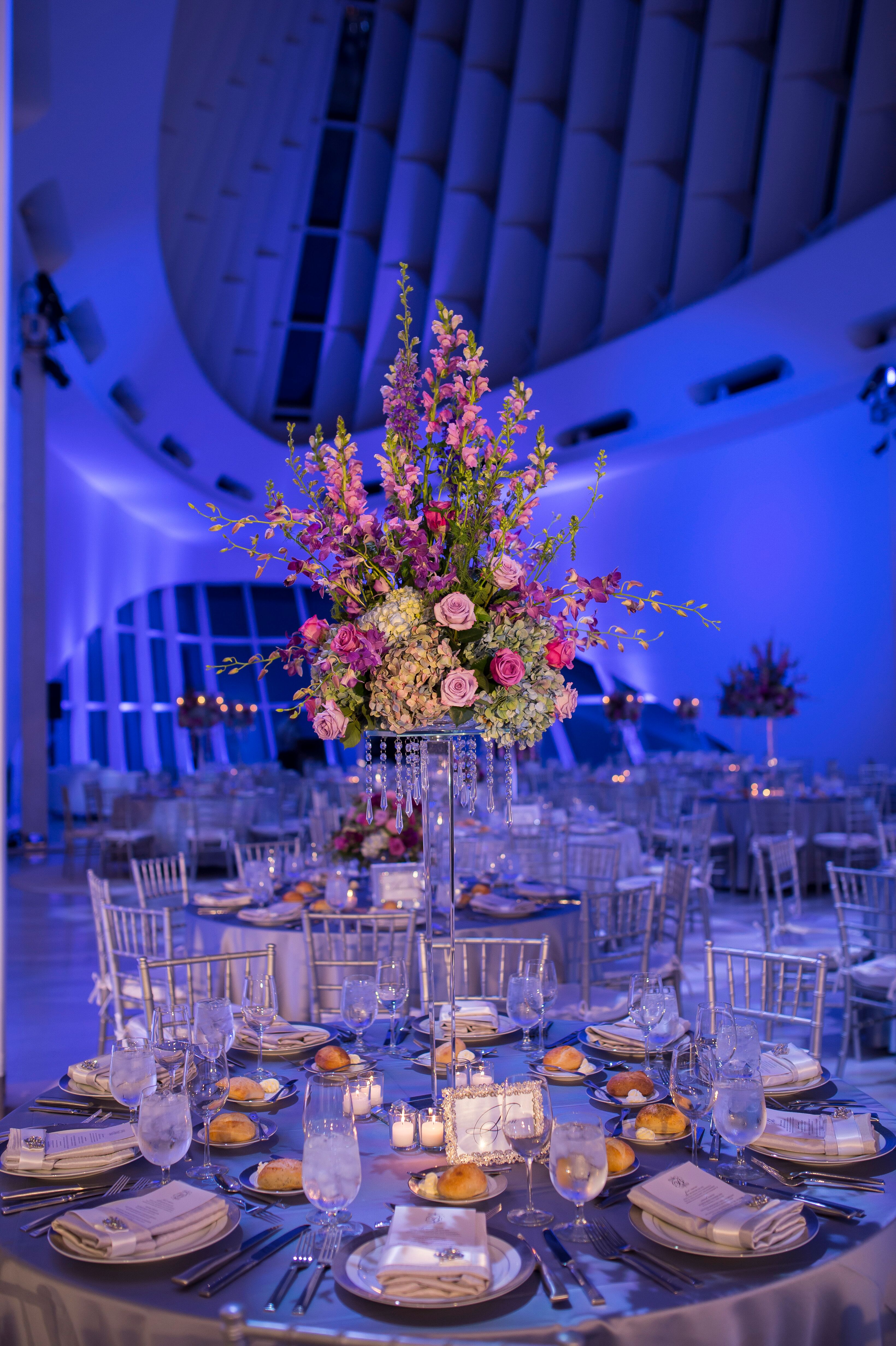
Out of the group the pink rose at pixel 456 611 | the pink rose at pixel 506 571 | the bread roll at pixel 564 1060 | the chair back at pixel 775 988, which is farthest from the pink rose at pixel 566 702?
the bread roll at pixel 564 1060

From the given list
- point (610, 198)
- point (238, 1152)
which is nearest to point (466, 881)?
point (238, 1152)

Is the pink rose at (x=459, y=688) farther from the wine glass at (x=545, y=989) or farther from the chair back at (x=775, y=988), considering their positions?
the chair back at (x=775, y=988)

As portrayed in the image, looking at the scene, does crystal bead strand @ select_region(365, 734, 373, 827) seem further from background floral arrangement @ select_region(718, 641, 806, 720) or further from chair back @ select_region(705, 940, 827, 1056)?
background floral arrangement @ select_region(718, 641, 806, 720)

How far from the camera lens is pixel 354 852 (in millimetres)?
5168

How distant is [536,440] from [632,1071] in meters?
1.45

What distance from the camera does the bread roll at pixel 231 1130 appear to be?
211 centimetres

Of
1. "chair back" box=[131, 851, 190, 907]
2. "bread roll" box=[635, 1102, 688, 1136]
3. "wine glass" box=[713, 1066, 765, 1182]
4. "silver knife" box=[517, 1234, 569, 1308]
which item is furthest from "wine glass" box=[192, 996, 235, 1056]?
"chair back" box=[131, 851, 190, 907]

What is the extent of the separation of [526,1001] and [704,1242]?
2.75 ft

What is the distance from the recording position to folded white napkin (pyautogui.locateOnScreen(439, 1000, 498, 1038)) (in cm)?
279

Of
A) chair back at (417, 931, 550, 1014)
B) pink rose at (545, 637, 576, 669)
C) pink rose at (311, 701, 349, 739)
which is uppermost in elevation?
pink rose at (545, 637, 576, 669)

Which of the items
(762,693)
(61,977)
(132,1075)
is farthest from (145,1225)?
(762,693)

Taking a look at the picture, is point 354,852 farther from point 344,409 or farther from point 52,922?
point 344,409

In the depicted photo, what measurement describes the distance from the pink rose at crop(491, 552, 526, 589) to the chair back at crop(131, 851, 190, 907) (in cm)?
356

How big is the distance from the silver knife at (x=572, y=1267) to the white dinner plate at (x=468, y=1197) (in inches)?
6.2
